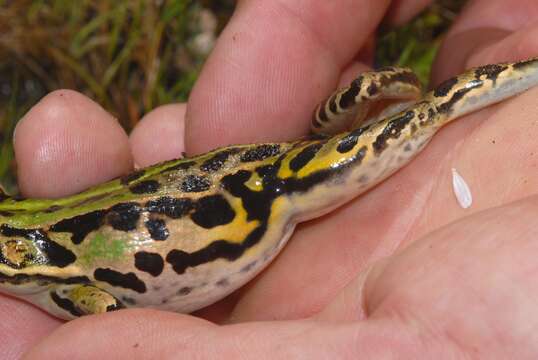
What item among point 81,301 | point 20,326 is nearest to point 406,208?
point 81,301

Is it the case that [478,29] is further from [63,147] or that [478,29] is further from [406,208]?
[63,147]

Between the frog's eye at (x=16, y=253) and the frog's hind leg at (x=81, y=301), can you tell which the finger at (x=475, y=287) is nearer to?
the frog's hind leg at (x=81, y=301)

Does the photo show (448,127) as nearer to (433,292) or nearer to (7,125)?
(433,292)

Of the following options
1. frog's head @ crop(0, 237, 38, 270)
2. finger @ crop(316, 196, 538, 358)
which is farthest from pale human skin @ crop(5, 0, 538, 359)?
frog's head @ crop(0, 237, 38, 270)

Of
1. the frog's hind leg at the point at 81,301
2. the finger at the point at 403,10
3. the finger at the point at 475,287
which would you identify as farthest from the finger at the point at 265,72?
the finger at the point at 475,287

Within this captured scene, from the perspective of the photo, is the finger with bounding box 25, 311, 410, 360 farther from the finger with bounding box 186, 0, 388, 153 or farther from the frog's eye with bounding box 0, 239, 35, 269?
the finger with bounding box 186, 0, 388, 153

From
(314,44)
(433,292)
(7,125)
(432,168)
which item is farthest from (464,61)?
(7,125)
